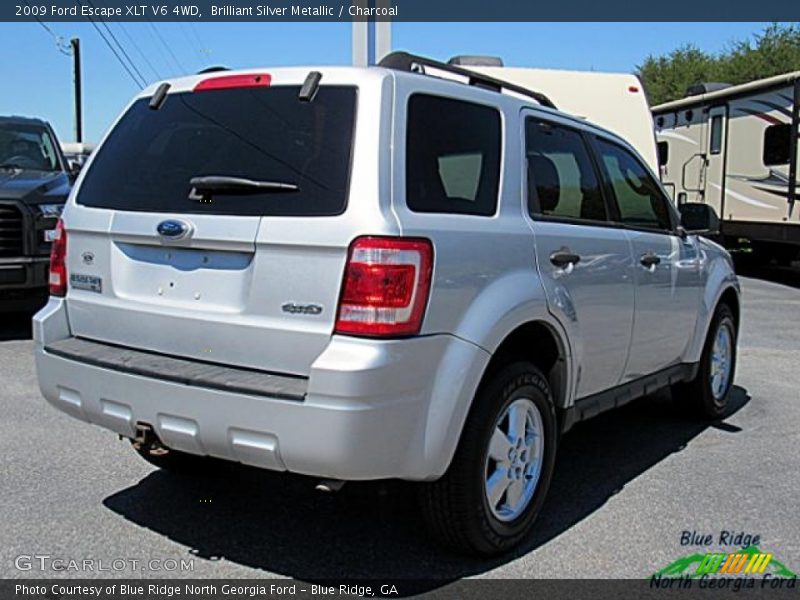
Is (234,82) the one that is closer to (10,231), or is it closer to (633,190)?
(633,190)

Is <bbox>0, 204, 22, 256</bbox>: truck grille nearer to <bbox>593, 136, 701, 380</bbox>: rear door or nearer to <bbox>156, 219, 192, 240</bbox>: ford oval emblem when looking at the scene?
<bbox>156, 219, 192, 240</bbox>: ford oval emblem

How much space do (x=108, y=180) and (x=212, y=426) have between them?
128cm

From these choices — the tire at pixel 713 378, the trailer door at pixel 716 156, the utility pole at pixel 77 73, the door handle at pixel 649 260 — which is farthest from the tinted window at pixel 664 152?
the utility pole at pixel 77 73

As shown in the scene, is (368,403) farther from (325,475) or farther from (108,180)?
(108,180)

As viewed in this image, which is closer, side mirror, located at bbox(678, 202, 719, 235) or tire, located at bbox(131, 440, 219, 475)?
tire, located at bbox(131, 440, 219, 475)

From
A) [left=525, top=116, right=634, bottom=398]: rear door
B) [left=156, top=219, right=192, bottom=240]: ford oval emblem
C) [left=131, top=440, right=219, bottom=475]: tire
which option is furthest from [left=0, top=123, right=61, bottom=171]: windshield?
[left=525, top=116, right=634, bottom=398]: rear door

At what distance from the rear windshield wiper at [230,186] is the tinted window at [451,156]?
47 cm

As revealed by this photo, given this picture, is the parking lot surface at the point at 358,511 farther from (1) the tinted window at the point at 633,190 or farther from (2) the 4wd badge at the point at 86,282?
(1) the tinted window at the point at 633,190

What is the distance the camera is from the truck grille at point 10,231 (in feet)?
26.1

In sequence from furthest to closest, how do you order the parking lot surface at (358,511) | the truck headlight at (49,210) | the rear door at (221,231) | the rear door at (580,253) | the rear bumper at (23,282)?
the truck headlight at (49,210), the rear bumper at (23,282), the rear door at (580,253), the parking lot surface at (358,511), the rear door at (221,231)

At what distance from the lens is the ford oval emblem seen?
3.27 metres

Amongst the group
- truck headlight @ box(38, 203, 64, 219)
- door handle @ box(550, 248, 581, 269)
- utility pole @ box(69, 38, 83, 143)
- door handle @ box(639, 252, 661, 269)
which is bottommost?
door handle @ box(639, 252, 661, 269)

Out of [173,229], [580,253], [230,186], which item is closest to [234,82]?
[230,186]

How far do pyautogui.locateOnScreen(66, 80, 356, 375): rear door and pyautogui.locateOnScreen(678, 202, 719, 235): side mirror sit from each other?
3.00 m
